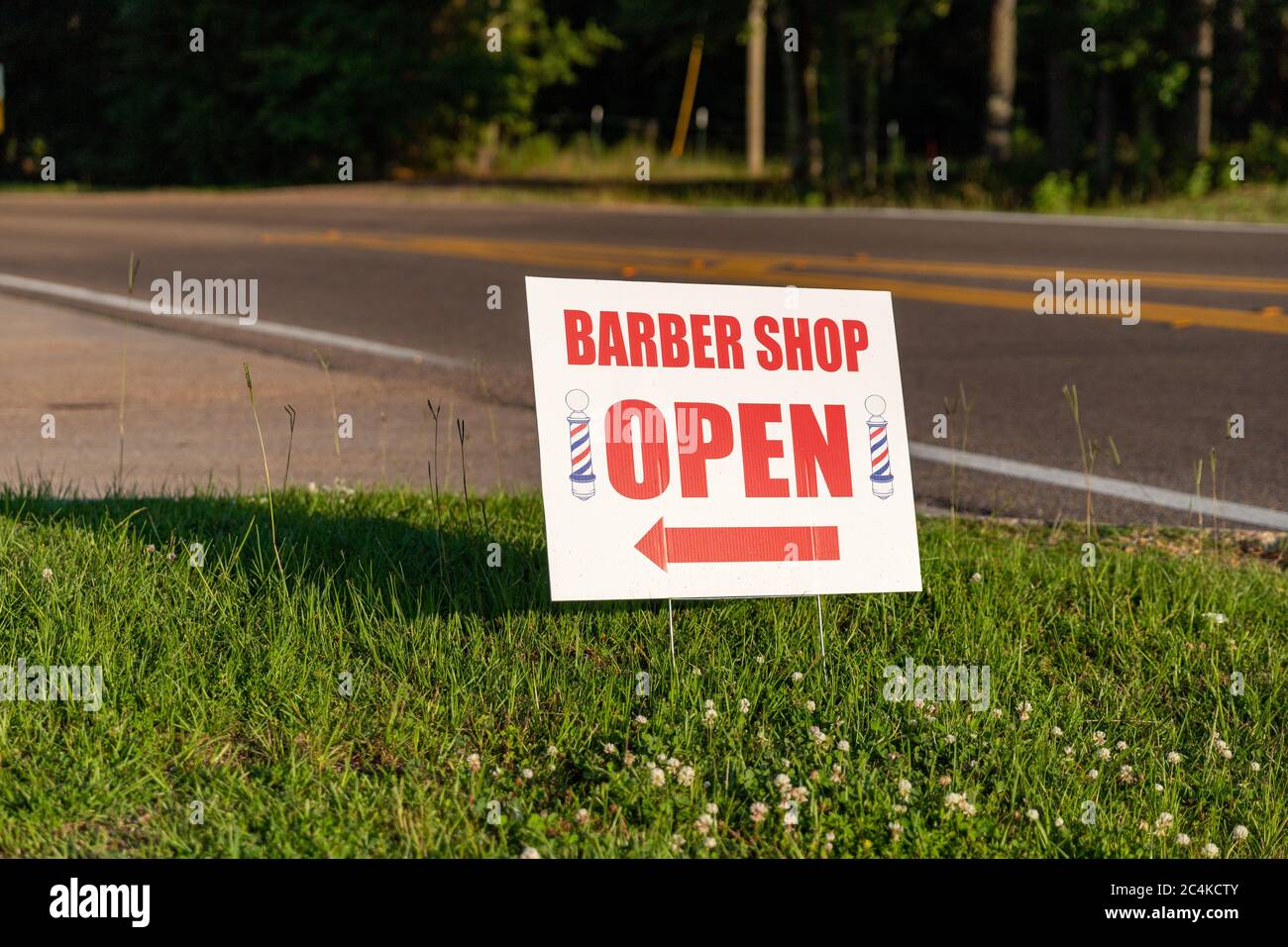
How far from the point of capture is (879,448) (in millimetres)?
4148

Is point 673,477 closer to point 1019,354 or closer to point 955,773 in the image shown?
point 955,773

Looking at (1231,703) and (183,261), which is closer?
(1231,703)

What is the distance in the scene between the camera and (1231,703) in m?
3.99

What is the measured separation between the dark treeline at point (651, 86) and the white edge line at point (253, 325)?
14.9 m

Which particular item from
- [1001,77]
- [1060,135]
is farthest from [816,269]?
[1001,77]

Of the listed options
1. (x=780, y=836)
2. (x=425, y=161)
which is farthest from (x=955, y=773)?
(x=425, y=161)

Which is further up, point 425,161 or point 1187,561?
point 425,161

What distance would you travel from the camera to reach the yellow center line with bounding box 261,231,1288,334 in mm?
11672
